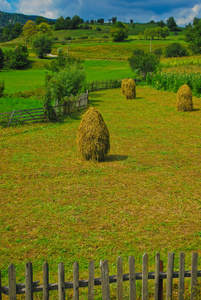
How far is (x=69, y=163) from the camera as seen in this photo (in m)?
13.5

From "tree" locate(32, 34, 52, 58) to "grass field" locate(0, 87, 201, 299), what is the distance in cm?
7511

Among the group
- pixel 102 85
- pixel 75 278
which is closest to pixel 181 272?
pixel 75 278

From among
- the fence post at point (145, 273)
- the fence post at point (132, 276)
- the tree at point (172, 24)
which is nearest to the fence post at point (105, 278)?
the fence post at point (132, 276)

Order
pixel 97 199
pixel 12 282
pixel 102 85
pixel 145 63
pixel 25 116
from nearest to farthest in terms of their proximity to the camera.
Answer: pixel 12 282, pixel 97 199, pixel 25 116, pixel 102 85, pixel 145 63

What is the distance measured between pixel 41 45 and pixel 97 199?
281 ft

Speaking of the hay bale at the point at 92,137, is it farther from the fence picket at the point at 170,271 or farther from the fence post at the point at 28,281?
the fence post at the point at 28,281

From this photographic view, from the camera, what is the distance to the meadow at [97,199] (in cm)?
726

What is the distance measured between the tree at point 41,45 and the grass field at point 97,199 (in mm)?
75113

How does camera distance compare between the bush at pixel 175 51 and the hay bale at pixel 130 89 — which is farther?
the bush at pixel 175 51

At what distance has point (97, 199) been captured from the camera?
9.99 metres

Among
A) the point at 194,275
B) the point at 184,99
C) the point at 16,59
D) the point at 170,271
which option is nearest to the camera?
the point at 170,271

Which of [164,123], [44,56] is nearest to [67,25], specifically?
[44,56]

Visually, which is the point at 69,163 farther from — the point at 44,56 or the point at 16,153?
the point at 44,56

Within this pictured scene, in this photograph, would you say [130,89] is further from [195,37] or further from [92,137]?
[195,37]
